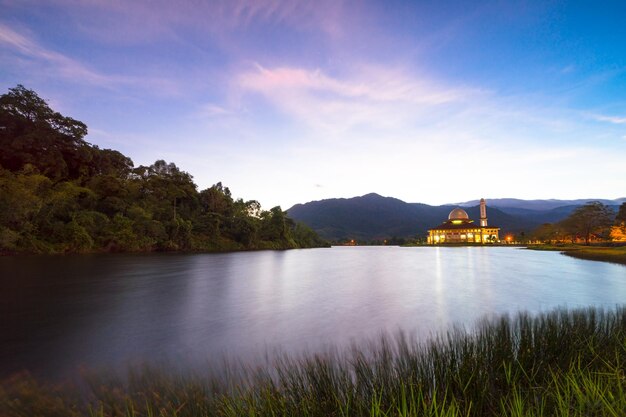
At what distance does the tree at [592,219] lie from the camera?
255 ft

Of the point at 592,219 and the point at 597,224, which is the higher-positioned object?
the point at 592,219

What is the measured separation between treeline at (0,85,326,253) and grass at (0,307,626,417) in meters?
44.9

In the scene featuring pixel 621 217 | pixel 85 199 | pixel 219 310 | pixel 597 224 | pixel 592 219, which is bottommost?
pixel 219 310

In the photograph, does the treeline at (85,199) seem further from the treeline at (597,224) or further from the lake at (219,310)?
the treeline at (597,224)

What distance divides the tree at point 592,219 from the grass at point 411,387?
306 feet

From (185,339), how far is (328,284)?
53.4 feet

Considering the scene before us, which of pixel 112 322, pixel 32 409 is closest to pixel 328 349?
pixel 32 409

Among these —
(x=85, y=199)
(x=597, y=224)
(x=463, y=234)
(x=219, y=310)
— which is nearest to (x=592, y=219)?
(x=597, y=224)

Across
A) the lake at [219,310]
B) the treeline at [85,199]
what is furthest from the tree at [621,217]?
the treeline at [85,199]

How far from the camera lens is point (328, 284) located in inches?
1027

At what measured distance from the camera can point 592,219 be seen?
78.2 metres

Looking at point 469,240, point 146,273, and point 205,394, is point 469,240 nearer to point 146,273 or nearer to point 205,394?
point 146,273

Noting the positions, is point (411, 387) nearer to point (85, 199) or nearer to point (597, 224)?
point (85, 199)

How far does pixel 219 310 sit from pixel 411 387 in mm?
14050
